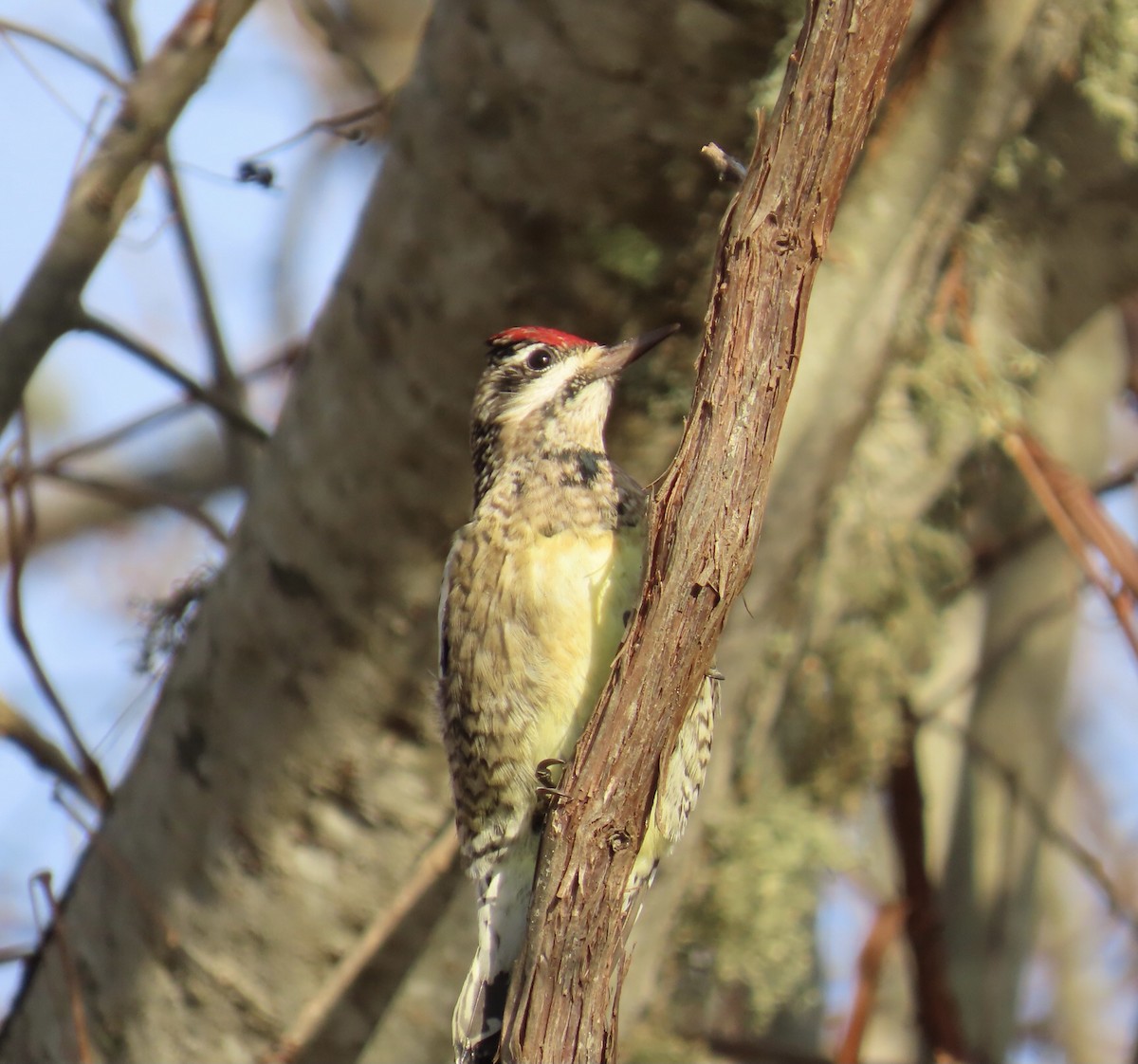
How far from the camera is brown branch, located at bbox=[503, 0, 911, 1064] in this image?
1.75 meters

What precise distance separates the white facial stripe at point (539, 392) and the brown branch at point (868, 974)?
80.4 inches

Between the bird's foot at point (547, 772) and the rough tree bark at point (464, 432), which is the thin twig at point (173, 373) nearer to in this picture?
the rough tree bark at point (464, 432)

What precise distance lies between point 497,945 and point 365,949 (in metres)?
0.69

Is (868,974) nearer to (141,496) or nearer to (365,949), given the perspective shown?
(365,949)

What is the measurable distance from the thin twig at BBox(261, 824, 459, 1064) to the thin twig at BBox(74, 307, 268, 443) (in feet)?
3.93

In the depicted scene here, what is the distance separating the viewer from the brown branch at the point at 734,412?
1.75 m

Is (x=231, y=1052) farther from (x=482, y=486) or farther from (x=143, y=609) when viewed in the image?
(x=482, y=486)

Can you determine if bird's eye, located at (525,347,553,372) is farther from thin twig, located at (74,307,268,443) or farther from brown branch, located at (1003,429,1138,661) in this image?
brown branch, located at (1003,429,1138,661)

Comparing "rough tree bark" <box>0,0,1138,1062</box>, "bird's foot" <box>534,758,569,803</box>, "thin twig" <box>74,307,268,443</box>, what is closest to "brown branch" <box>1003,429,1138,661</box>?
"rough tree bark" <box>0,0,1138,1062</box>

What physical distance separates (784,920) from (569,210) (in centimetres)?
231

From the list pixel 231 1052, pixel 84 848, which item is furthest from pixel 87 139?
pixel 231 1052

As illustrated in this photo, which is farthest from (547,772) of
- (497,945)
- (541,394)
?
(541,394)

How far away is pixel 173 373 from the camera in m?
3.61

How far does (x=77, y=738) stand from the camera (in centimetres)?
358
